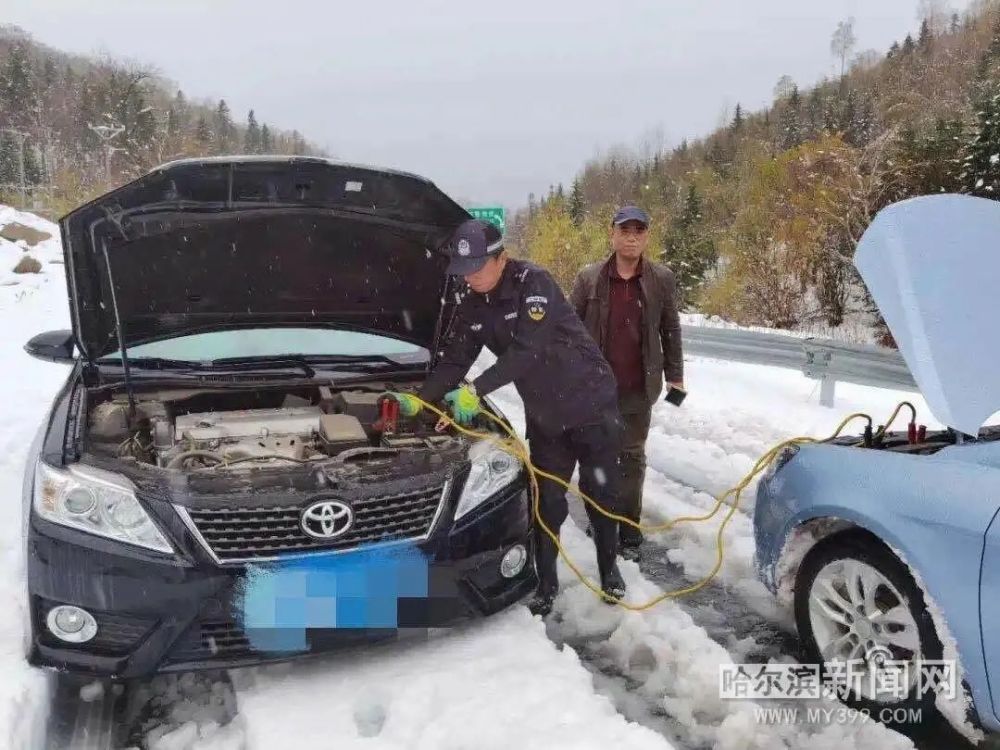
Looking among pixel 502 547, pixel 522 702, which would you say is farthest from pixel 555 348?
pixel 522 702

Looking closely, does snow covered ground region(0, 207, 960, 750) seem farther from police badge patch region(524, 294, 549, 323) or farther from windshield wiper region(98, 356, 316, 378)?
police badge patch region(524, 294, 549, 323)

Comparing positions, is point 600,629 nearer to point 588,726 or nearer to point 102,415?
point 588,726

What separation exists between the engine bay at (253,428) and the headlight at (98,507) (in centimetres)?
30

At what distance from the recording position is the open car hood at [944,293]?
2385mm

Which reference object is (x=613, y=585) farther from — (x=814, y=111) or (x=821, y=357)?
(x=814, y=111)

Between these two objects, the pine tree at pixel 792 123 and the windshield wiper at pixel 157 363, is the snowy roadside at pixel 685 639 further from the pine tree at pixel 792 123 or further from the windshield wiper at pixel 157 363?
the pine tree at pixel 792 123

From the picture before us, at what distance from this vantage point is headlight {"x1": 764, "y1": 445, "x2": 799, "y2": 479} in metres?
2.90

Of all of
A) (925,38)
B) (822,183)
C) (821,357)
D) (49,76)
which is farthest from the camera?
(49,76)

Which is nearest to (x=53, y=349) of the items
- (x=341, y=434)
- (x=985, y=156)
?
(x=341, y=434)

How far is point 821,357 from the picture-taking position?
681 centimetres

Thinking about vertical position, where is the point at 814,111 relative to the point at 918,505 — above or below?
above

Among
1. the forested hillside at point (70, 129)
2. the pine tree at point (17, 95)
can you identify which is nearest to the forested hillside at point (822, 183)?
the forested hillside at point (70, 129)

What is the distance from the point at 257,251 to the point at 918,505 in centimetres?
316

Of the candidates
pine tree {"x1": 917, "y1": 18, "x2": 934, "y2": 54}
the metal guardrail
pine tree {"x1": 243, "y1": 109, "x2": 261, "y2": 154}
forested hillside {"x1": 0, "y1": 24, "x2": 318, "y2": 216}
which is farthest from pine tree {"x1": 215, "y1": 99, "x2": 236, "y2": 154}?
the metal guardrail
